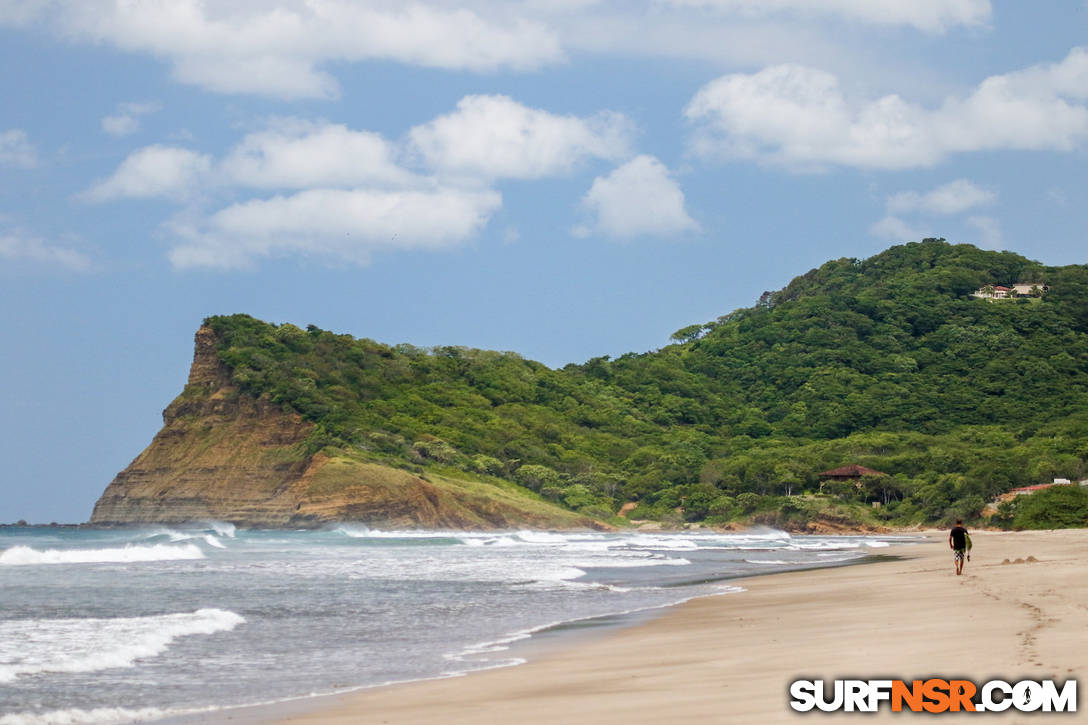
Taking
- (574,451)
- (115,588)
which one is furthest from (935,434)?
(115,588)

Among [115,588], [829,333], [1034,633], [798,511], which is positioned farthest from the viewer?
[829,333]

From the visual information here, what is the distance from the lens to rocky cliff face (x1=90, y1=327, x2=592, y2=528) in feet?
311

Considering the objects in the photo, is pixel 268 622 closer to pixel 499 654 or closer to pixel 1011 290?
pixel 499 654

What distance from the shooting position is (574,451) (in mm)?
124062

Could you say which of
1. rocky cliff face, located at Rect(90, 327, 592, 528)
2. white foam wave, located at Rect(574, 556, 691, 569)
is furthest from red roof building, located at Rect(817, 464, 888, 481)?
white foam wave, located at Rect(574, 556, 691, 569)

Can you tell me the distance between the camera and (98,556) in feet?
148

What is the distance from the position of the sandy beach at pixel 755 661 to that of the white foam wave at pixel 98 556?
3085 centimetres

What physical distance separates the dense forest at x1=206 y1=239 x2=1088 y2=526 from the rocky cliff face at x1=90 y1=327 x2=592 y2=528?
3.58 meters

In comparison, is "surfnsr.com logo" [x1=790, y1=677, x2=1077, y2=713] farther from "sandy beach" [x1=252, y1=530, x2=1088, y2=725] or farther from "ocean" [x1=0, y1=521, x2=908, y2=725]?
"ocean" [x1=0, y1=521, x2=908, y2=725]

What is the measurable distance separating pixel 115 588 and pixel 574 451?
326ft

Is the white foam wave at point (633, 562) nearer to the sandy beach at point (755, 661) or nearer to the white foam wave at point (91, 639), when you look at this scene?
the sandy beach at point (755, 661)

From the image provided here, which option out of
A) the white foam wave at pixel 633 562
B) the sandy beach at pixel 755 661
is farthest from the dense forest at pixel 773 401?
the sandy beach at pixel 755 661

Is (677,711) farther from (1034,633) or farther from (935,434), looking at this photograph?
(935,434)

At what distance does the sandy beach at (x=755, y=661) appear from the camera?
939cm
